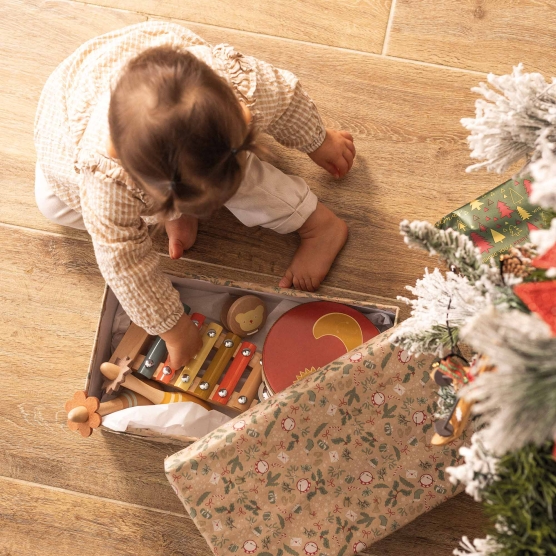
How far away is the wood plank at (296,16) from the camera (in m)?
0.97

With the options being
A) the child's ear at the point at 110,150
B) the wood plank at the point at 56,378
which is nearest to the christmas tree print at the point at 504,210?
the wood plank at the point at 56,378

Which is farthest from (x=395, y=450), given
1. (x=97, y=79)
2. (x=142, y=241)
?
(x=97, y=79)

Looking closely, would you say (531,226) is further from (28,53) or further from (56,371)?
(28,53)

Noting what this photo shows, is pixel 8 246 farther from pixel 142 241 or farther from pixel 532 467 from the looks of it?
pixel 532 467

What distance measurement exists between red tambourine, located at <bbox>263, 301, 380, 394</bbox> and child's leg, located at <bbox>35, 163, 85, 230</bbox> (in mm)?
366

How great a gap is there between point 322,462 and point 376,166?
0.51 m

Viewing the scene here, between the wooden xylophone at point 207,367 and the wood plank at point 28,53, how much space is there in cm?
34

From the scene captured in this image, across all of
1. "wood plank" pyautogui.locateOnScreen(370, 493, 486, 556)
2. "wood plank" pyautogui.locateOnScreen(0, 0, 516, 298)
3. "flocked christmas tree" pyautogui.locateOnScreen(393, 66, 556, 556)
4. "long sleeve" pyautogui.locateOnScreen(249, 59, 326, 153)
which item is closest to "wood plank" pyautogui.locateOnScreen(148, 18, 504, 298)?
"wood plank" pyautogui.locateOnScreen(0, 0, 516, 298)

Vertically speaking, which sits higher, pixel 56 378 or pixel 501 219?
pixel 501 219

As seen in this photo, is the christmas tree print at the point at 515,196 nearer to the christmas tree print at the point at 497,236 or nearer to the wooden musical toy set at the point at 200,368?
the christmas tree print at the point at 497,236

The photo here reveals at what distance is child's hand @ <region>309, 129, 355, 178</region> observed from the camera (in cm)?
90

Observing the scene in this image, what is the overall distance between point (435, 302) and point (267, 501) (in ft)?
1.09

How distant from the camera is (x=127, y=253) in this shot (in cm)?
73

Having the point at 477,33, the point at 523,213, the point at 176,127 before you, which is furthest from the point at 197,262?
the point at 477,33
